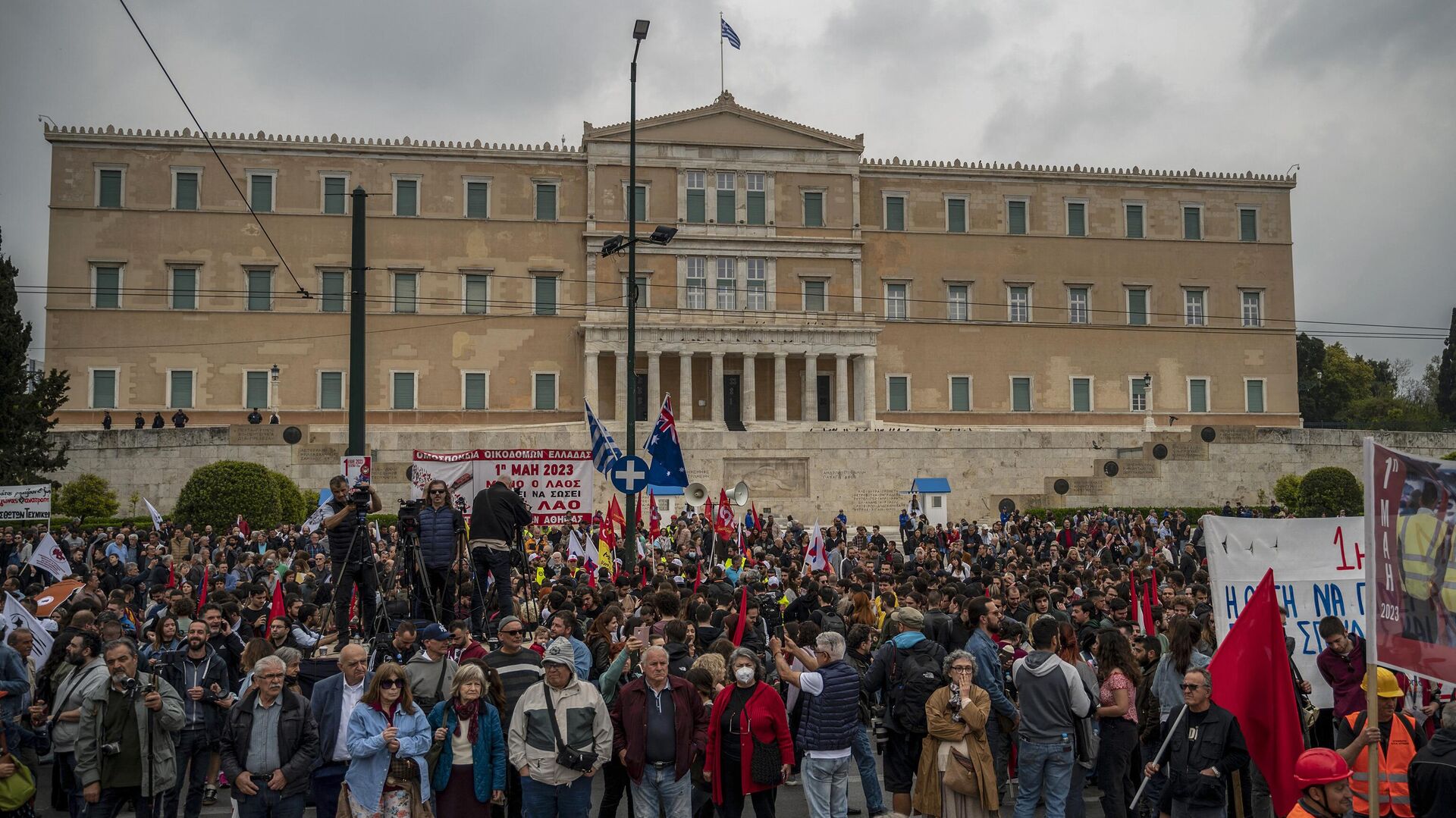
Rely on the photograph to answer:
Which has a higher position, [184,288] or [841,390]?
[184,288]

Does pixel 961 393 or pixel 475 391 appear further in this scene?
pixel 961 393

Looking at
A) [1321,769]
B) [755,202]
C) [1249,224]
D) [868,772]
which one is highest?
[755,202]

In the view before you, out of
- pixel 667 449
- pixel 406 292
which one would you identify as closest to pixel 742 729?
pixel 667 449

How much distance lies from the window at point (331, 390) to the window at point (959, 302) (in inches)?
888

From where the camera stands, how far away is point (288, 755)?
285 inches

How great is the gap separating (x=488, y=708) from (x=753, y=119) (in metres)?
41.5

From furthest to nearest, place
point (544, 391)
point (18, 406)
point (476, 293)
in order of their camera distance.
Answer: point (476, 293), point (544, 391), point (18, 406)

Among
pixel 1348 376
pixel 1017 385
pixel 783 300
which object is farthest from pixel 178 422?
pixel 1348 376

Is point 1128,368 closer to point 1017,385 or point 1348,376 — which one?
point 1017,385

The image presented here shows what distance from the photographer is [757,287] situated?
4669cm

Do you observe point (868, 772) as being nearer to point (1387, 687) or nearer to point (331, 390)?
point (1387, 687)

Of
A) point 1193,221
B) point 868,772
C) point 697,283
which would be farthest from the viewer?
point 1193,221

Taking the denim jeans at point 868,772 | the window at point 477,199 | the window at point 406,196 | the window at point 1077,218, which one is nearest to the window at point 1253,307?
the window at point 1077,218

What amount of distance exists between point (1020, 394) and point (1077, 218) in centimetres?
745
